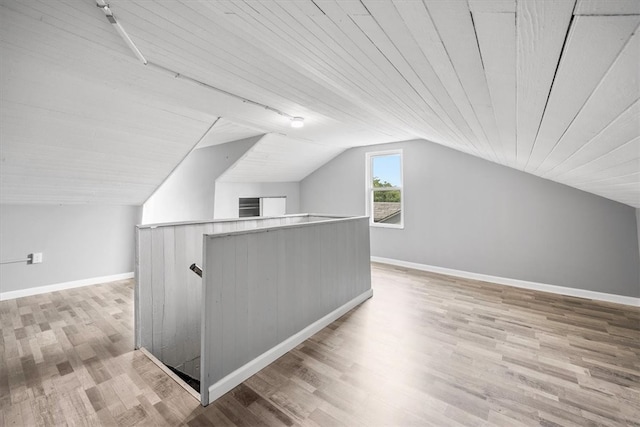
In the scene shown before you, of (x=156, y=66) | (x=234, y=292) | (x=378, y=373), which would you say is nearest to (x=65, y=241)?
(x=156, y=66)

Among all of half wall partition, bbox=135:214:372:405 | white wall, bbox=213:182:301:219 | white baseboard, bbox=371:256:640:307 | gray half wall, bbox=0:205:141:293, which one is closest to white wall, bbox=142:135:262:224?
white wall, bbox=213:182:301:219

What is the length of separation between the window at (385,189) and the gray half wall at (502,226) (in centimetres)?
13

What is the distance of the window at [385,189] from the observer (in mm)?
4883

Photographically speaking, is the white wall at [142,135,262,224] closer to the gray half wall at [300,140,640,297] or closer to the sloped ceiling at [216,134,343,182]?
the sloped ceiling at [216,134,343,182]

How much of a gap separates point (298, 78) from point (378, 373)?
229 cm

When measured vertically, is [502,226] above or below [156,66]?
below

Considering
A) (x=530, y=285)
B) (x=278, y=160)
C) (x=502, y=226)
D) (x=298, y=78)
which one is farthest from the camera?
(x=278, y=160)

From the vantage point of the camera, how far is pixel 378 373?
6.27 feet

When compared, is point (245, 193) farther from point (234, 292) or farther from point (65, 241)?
point (234, 292)

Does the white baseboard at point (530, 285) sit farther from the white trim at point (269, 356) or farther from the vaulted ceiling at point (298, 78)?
the vaulted ceiling at point (298, 78)

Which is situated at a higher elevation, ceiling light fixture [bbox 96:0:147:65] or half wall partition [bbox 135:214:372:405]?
ceiling light fixture [bbox 96:0:147:65]

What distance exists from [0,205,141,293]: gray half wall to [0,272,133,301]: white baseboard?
40mm

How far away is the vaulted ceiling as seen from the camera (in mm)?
520

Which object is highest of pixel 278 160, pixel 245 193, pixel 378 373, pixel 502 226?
pixel 278 160
